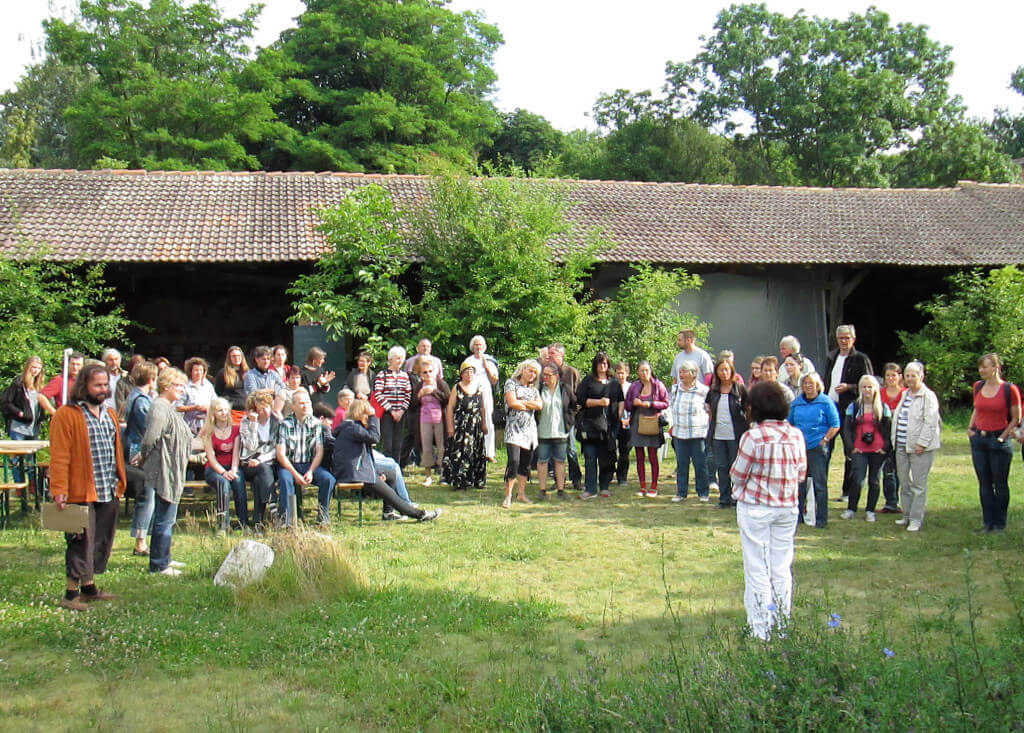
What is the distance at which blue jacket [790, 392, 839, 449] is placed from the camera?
8.14 metres

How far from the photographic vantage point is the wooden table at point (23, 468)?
8.03 meters

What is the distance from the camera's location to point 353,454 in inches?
336

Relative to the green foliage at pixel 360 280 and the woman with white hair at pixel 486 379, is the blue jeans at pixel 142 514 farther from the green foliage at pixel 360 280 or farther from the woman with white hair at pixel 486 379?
the green foliage at pixel 360 280

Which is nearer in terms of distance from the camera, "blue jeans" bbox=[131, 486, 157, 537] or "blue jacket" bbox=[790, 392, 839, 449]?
"blue jeans" bbox=[131, 486, 157, 537]

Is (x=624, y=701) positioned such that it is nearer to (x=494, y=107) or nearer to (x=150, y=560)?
(x=150, y=560)

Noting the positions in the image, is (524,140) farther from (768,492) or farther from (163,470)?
(768,492)

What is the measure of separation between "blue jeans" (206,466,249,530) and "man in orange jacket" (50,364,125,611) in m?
1.98

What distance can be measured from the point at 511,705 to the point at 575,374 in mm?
6674

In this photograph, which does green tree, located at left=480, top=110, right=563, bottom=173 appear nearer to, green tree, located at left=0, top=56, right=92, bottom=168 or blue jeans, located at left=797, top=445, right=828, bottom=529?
green tree, located at left=0, top=56, right=92, bottom=168

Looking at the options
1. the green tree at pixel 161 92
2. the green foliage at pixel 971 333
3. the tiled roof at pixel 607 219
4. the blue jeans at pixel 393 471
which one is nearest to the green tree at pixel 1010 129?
the tiled roof at pixel 607 219

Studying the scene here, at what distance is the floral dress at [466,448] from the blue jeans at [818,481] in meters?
3.59

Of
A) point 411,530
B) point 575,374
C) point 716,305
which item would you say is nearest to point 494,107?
point 716,305

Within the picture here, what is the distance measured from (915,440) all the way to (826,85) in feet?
107

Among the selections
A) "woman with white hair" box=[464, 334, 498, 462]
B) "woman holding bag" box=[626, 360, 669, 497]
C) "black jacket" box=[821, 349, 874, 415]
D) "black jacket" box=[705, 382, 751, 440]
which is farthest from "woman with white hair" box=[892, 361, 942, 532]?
"woman with white hair" box=[464, 334, 498, 462]
